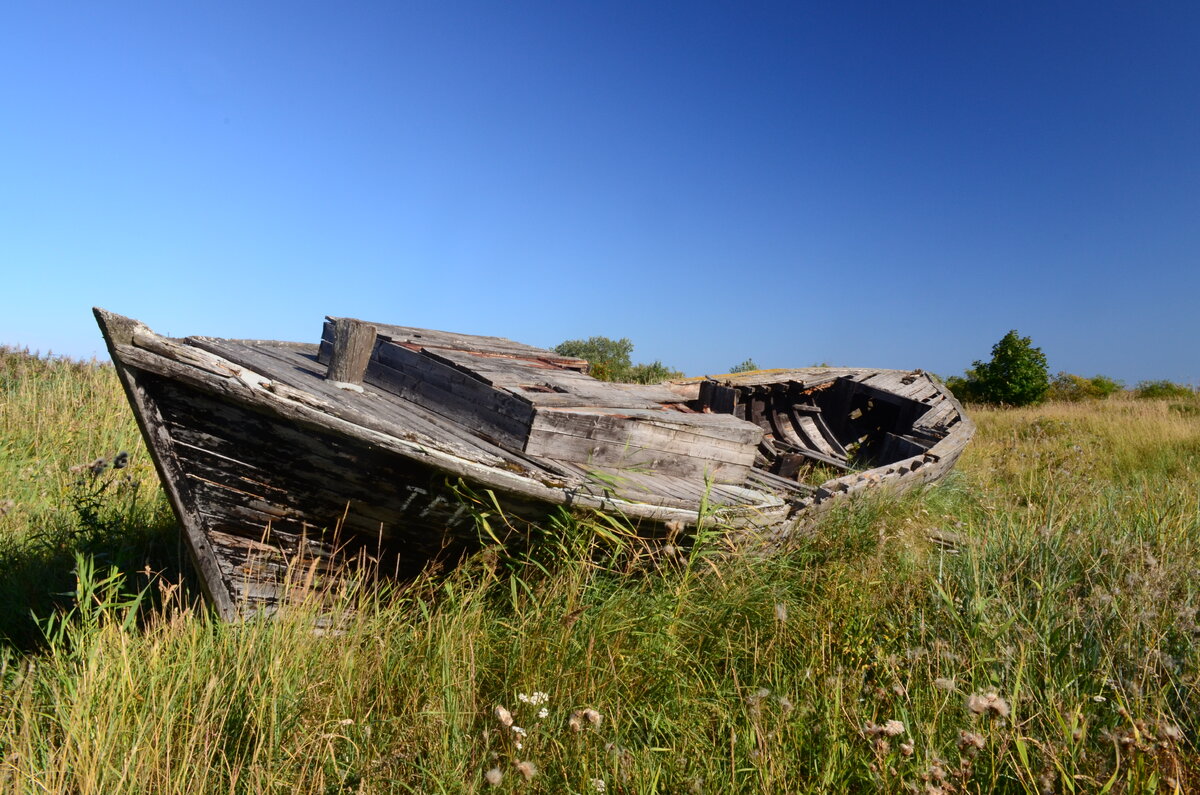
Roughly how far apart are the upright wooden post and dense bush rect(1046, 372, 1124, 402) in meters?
23.4

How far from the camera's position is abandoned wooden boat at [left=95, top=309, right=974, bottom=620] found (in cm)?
327

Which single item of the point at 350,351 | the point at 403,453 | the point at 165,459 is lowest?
the point at 165,459

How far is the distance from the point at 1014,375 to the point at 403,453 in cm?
2187

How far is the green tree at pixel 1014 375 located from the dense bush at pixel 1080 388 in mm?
2216

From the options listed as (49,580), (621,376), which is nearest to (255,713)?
(49,580)

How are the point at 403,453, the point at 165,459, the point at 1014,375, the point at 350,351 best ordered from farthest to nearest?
the point at 1014,375 < the point at 350,351 < the point at 165,459 < the point at 403,453

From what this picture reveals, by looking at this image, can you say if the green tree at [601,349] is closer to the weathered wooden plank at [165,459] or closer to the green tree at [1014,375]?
the green tree at [1014,375]

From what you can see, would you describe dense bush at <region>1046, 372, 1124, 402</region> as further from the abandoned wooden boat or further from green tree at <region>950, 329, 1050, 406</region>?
the abandoned wooden boat

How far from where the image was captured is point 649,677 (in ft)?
10.1

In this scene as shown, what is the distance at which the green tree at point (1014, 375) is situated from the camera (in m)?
20.9

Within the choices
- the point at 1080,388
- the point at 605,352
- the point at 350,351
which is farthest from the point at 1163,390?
the point at 350,351

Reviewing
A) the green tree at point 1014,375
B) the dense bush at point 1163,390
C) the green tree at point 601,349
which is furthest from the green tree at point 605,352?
the dense bush at point 1163,390

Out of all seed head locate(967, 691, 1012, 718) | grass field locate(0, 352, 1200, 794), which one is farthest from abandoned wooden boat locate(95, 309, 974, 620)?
seed head locate(967, 691, 1012, 718)

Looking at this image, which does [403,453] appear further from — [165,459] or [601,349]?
[601,349]
